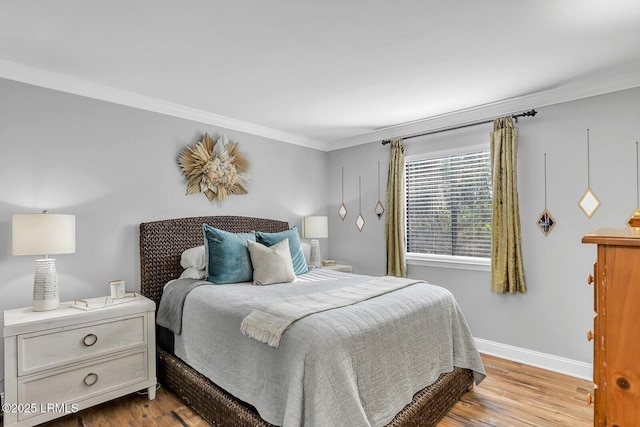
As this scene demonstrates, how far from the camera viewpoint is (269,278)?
2871 millimetres

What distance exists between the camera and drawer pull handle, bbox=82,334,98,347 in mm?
2316

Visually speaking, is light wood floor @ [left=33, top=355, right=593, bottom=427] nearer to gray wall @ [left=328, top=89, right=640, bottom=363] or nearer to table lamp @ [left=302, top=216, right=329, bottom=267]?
gray wall @ [left=328, top=89, right=640, bottom=363]

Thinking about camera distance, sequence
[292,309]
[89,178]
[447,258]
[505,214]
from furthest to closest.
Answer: [447,258] → [505,214] → [89,178] → [292,309]

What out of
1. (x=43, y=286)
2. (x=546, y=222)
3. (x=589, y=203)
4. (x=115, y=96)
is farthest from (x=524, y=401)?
(x=115, y=96)

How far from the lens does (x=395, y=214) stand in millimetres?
4074

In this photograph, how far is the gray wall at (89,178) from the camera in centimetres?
248

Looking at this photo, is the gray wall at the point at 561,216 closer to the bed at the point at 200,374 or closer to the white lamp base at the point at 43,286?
the bed at the point at 200,374

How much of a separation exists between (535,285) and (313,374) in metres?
2.56

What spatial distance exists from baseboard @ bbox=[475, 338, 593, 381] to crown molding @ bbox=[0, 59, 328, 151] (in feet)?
11.1

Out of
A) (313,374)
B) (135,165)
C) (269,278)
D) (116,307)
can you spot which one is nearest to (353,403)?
(313,374)

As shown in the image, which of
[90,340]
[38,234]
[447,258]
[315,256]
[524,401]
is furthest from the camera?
[315,256]

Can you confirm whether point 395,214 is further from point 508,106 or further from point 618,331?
point 618,331

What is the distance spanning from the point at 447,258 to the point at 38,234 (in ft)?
11.9

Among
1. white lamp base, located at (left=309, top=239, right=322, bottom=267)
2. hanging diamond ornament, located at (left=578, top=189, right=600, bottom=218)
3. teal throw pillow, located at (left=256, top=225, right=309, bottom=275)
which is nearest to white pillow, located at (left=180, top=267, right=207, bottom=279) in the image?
teal throw pillow, located at (left=256, top=225, right=309, bottom=275)
